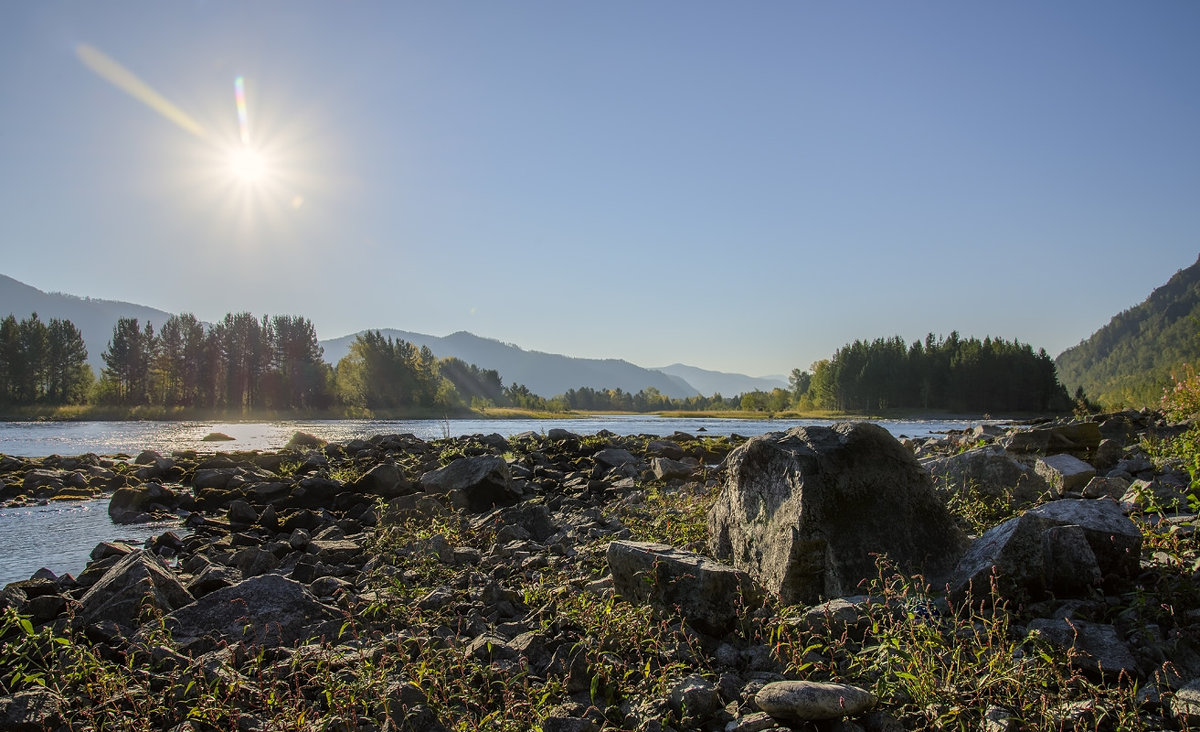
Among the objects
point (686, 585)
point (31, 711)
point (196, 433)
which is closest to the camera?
point (31, 711)

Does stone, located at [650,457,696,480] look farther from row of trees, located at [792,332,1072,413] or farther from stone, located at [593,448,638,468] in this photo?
row of trees, located at [792,332,1072,413]

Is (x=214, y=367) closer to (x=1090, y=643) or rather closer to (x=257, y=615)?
(x=257, y=615)

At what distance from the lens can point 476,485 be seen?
11.2 m

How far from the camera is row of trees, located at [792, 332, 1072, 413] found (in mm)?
98688

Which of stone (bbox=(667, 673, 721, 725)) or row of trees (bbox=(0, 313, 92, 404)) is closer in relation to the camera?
stone (bbox=(667, 673, 721, 725))

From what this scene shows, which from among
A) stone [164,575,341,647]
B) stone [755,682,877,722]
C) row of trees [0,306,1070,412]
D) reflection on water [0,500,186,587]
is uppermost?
row of trees [0,306,1070,412]

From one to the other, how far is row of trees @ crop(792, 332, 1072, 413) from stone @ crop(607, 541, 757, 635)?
109m

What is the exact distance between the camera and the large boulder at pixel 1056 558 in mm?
4570

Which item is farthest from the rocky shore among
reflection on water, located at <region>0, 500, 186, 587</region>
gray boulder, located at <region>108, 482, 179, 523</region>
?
gray boulder, located at <region>108, 482, 179, 523</region>

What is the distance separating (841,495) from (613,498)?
23.1ft

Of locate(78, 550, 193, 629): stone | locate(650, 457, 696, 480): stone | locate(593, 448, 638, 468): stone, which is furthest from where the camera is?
locate(593, 448, 638, 468): stone

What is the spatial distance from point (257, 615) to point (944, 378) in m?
117

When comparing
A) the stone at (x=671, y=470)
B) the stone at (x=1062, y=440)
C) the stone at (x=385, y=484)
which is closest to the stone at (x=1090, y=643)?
the stone at (x=1062, y=440)

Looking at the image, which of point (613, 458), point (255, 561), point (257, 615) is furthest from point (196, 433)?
point (257, 615)
